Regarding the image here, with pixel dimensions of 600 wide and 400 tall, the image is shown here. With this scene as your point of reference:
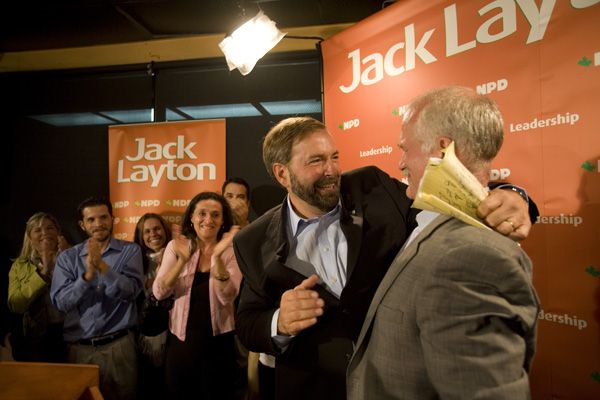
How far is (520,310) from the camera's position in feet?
2.36

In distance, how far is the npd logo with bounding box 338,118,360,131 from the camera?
104 inches

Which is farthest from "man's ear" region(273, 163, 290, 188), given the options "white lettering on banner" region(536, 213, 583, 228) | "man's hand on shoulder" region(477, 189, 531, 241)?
"white lettering on banner" region(536, 213, 583, 228)

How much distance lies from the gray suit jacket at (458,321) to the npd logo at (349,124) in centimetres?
183

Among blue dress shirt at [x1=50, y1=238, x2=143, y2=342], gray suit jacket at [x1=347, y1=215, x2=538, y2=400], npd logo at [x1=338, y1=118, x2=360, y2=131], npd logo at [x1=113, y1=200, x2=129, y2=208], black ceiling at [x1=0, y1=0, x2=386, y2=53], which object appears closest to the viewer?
gray suit jacket at [x1=347, y1=215, x2=538, y2=400]

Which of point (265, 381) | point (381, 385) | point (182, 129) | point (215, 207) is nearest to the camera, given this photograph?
point (381, 385)

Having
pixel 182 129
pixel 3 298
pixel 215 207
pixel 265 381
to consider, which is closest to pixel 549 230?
pixel 265 381

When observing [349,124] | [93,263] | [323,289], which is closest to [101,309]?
[93,263]

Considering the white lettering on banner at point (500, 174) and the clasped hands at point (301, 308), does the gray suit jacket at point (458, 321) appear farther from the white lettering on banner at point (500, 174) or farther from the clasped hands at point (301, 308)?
the white lettering on banner at point (500, 174)

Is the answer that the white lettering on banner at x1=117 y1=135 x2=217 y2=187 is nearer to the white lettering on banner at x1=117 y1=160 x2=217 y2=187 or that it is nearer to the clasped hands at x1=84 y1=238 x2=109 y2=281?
the white lettering on banner at x1=117 y1=160 x2=217 y2=187

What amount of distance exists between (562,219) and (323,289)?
1.15 m

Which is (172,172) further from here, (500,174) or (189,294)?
(500,174)

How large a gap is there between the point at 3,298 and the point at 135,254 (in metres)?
1.56

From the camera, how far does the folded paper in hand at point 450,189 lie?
77cm

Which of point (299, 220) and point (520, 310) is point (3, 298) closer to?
point (299, 220)
